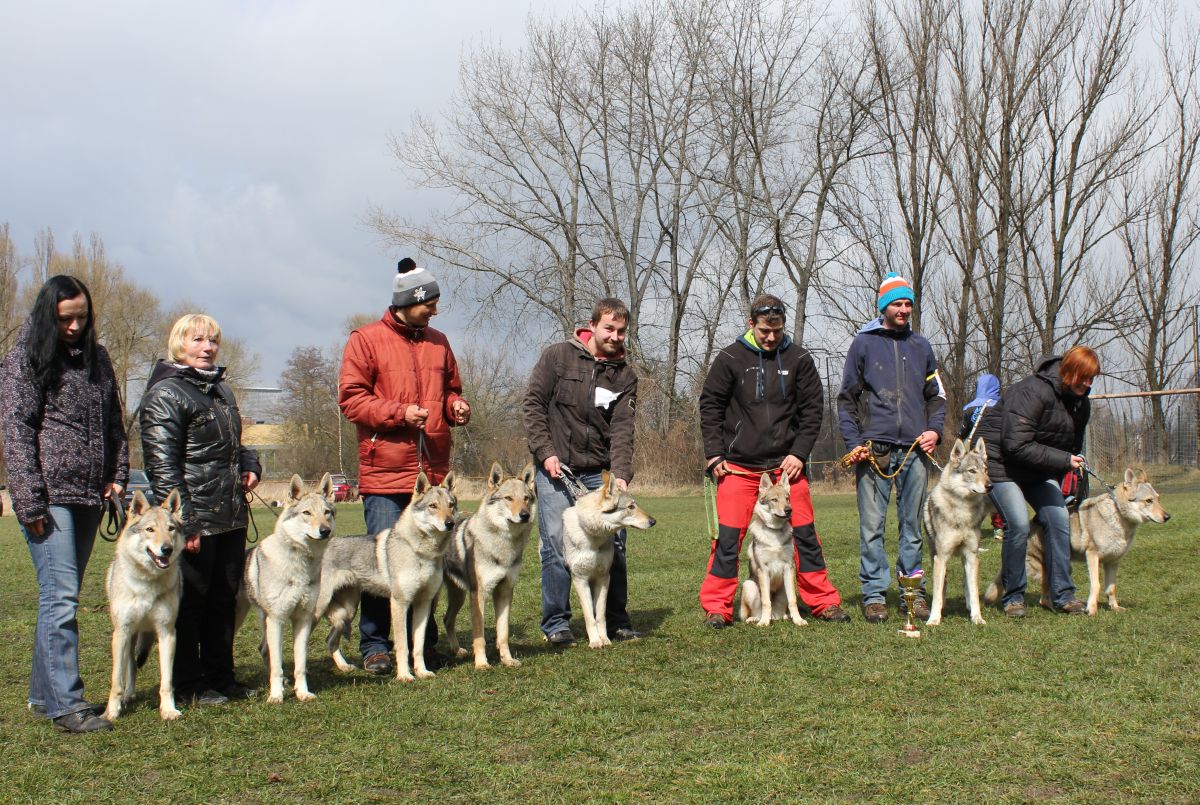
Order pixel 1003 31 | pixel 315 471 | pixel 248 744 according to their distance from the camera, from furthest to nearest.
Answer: pixel 315 471, pixel 1003 31, pixel 248 744

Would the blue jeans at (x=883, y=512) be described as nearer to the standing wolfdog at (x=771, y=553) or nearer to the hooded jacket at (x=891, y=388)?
the hooded jacket at (x=891, y=388)

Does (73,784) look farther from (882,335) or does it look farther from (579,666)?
(882,335)

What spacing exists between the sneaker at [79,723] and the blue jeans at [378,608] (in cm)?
162

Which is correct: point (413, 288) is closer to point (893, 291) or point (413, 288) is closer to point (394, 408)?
point (394, 408)

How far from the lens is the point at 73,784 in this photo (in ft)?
11.4

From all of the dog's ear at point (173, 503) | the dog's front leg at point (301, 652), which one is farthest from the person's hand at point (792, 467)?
the dog's ear at point (173, 503)

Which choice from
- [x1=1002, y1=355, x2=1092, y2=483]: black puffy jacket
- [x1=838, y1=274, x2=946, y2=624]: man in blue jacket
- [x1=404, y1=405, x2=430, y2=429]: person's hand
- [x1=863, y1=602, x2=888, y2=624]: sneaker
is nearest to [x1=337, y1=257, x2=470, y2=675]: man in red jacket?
[x1=404, y1=405, x2=430, y2=429]: person's hand

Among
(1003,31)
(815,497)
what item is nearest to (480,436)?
(815,497)

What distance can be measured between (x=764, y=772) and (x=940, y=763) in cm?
67

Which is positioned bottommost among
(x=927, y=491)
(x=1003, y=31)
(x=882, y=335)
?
(x=927, y=491)

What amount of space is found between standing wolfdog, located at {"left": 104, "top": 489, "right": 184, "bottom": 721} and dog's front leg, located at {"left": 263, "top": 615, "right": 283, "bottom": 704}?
0.48 metres

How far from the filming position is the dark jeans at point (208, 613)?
470cm

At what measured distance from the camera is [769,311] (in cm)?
634

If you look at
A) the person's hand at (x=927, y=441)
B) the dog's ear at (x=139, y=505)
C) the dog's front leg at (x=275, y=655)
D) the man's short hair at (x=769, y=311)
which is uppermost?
the man's short hair at (x=769, y=311)
